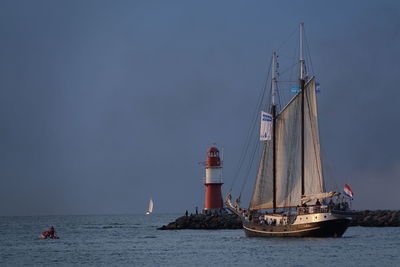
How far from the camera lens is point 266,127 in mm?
71625

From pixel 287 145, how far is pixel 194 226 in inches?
1380

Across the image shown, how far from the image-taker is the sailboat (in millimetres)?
66581

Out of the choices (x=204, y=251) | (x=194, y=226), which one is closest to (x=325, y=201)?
(x=204, y=251)

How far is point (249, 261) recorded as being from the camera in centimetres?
5091

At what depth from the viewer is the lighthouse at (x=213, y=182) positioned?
324ft

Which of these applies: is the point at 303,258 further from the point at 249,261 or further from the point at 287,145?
the point at 287,145

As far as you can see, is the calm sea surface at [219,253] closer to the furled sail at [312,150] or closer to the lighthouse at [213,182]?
the furled sail at [312,150]

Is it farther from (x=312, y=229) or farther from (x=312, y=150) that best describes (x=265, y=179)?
(x=312, y=229)

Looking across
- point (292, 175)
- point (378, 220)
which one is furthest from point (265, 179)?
point (378, 220)

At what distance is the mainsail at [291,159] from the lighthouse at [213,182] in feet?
83.2

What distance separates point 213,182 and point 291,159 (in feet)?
94.7

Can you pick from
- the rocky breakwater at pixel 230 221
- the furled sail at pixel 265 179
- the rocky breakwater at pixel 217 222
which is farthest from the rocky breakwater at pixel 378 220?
the furled sail at pixel 265 179

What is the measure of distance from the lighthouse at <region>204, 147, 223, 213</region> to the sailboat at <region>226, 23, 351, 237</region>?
79.9 feet

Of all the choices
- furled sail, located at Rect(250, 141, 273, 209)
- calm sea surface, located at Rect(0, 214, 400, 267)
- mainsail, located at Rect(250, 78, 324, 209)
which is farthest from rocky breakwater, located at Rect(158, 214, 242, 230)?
furled sail, located at Rect(250, 141, 273, 209)
